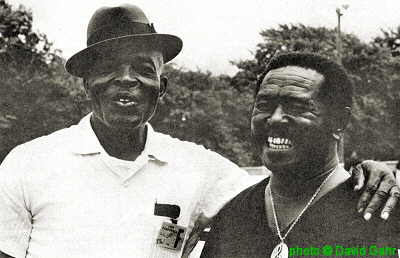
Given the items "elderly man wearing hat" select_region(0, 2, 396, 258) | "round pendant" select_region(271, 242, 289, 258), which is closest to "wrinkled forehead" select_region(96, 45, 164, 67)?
"elderly man wearing hat" select_region(0, 2, 396, 258)

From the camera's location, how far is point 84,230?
2.75m

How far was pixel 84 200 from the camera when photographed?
9.20 feet

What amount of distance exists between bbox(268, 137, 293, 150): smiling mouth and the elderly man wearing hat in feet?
2.40

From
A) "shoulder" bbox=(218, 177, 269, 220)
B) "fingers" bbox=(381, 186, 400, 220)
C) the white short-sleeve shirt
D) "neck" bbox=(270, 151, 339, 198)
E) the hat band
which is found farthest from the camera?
the hat band

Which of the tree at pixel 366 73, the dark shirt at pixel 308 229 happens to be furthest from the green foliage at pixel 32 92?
the dark shirt at pixel 308 229

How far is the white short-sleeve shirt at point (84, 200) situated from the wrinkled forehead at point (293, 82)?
844 millimetres

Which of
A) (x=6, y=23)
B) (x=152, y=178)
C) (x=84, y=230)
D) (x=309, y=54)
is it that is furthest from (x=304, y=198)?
(x=6, y=23)

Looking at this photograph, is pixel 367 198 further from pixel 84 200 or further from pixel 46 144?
pixel 46 144

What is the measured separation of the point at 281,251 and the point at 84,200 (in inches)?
51.6

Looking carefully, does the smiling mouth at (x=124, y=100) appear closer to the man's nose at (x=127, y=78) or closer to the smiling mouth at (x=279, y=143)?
the man's nose at (x=127, y=78)

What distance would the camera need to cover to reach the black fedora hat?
2.85 metres

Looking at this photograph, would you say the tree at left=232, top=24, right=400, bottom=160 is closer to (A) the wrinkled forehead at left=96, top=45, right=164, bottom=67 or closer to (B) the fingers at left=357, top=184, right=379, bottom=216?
(A) the wrinkled forehead at left=96, top=45, right=164, bottom=67

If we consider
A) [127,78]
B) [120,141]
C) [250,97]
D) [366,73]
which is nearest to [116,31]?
[127,78]

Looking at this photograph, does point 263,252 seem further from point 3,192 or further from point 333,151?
point 3,192
